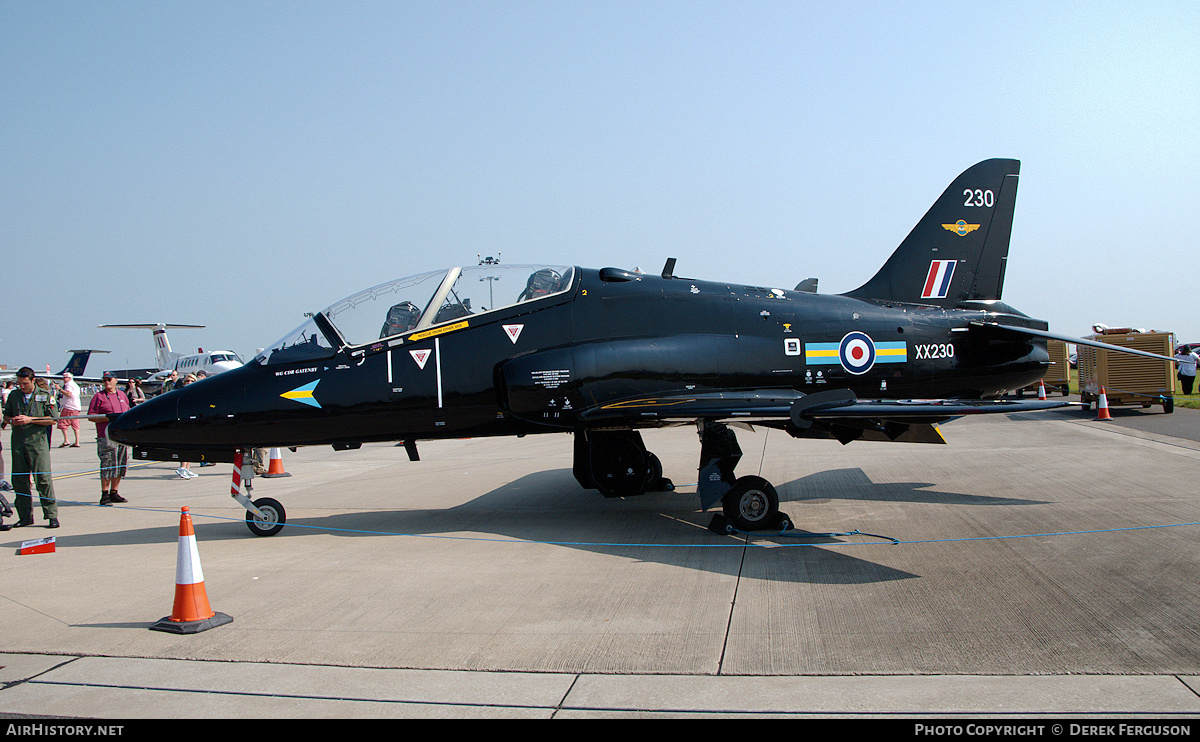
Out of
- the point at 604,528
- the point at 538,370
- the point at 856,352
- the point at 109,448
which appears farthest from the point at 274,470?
the point at 856,352

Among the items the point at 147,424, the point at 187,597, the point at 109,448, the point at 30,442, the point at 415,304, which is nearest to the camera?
the point at 187,597

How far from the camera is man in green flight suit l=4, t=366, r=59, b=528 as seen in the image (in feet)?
28.2

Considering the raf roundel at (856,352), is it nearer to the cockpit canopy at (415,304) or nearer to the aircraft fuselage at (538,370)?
the aircraft fuselage at (538,370)

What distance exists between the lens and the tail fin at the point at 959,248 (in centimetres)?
999

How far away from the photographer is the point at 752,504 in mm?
7422

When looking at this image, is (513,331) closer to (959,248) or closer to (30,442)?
(30,442)

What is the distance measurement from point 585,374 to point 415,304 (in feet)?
6.64

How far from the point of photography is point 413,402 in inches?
309

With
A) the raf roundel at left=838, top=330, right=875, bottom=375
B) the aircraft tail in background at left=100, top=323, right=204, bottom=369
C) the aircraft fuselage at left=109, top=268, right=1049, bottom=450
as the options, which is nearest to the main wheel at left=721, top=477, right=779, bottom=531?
the aircraft fuselage at left=109, top=268, right=1049, bottom=450

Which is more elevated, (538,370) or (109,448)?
(538,370)

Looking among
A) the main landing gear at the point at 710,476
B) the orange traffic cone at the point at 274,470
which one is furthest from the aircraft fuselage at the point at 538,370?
the orange traffic cone at the point at 274,470

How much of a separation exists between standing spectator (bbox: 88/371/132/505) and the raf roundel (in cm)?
973

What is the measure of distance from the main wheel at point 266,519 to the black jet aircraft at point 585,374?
14 millimetres

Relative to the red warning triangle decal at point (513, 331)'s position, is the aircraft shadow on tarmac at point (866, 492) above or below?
below
